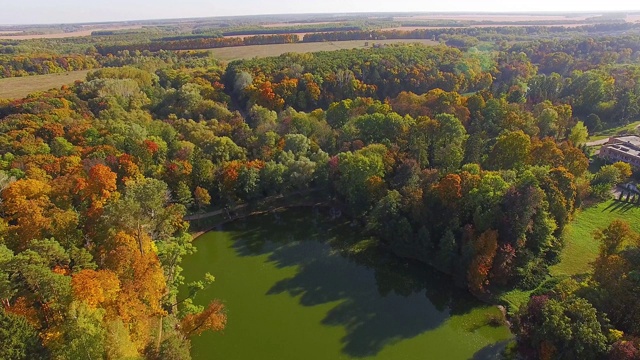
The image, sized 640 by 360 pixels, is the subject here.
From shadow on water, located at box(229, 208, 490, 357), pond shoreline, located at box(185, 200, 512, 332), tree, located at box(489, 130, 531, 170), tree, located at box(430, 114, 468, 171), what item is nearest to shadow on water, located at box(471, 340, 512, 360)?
pond shoreline, located at box(185, 200, 512, 332)

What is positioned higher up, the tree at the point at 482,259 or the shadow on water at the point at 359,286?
the tree at the point at 482,259

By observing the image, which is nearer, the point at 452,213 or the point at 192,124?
the point at 452,213

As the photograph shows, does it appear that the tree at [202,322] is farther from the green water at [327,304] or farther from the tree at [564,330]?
the tree at [564,330]

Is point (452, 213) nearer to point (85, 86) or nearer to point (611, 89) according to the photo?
point (611, 89)

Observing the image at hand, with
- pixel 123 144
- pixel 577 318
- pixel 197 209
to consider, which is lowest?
pixel 197 209

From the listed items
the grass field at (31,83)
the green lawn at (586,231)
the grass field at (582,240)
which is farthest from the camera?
the grass field at (31,83)

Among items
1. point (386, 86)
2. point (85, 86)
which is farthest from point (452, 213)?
point (85, 86)

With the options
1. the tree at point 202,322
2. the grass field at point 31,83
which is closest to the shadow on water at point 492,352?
the tree at point 202,322
